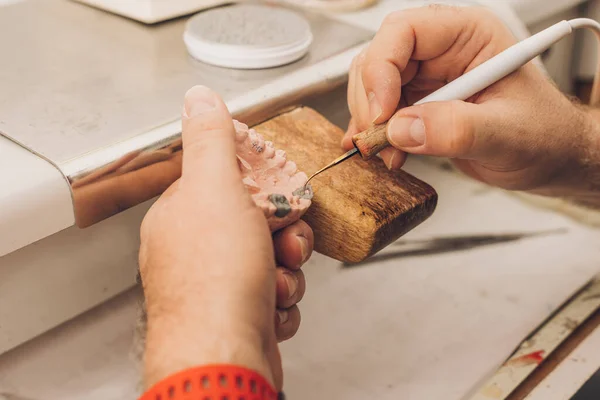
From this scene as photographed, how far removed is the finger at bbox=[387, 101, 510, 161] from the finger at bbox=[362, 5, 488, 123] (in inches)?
2.1

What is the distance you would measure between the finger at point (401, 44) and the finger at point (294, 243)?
15 centimetres

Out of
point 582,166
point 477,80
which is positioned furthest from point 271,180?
point 582,166

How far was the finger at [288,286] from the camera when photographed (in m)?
0.60

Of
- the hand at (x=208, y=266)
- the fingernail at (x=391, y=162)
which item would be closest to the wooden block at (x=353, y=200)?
the fingernail at (x=391, y=162)

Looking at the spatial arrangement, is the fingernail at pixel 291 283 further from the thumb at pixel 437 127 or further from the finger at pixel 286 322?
the thumb at pixel 437 127

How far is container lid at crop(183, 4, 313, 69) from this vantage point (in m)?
0.79

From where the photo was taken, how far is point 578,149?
776mm

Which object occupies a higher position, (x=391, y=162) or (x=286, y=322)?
(x=391, y=162)

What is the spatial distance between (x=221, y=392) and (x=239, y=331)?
0.05 m

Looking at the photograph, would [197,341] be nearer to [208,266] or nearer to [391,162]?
[208,266]

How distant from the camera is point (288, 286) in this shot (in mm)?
599

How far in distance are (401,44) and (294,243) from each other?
0.88 ft

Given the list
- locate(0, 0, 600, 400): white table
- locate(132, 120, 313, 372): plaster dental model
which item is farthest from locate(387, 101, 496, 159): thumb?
locate(0, 0, 600, 400): white table

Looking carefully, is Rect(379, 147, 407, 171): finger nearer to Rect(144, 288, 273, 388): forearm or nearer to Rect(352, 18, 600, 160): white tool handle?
Rect(352, 18, 600, 160): white tool handle
